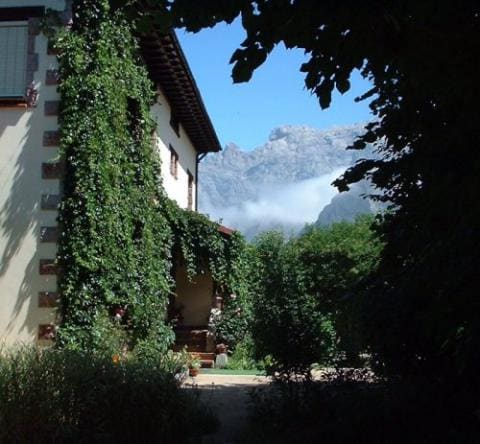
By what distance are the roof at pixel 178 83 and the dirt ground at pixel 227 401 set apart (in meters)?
5.70

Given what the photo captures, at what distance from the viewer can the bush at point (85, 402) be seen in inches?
217

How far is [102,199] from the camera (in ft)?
32.5

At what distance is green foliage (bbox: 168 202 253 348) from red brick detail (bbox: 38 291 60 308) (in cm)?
427

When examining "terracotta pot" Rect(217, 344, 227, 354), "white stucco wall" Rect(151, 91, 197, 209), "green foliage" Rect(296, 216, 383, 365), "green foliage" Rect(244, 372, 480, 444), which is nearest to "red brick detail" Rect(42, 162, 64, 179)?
"white stucco wall" Rect(151, 91, 197, 209)

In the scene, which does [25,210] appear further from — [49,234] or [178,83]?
[178,83]

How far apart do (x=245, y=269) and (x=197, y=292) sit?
142cm

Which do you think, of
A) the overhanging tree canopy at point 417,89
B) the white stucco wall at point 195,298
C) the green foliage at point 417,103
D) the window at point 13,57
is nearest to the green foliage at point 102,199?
the window at point 13,57

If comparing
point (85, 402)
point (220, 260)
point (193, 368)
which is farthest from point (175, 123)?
point (85, 402)

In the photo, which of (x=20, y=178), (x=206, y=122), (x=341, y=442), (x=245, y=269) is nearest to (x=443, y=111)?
(x=341, y=442)

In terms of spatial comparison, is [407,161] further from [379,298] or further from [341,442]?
[341,442]

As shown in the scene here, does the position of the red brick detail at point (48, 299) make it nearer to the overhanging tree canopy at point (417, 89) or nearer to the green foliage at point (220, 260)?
the green foliage at point (220, 260)

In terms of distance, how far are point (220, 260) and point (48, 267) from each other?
5607 millimetres

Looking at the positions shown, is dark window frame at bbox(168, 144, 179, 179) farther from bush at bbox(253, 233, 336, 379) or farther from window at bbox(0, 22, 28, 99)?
bush at bbox(253, 233, 336, 379)

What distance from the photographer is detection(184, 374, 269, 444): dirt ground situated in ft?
21.5
